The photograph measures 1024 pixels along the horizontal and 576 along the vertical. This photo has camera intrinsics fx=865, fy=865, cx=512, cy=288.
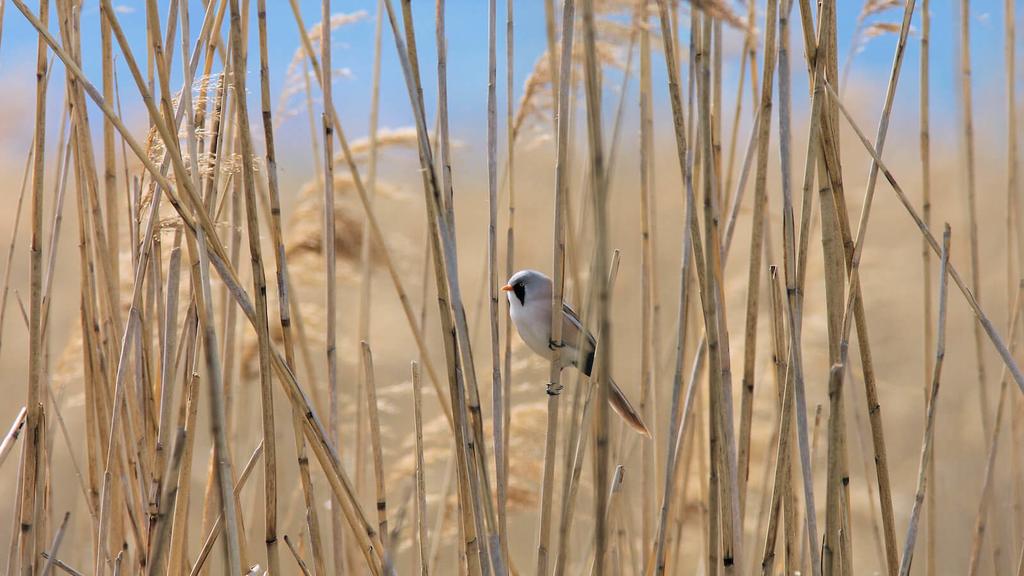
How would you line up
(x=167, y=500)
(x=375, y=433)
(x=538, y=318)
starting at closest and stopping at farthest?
1. (x=167, y=500)
2. (x=375, y=433)
3. (x=538, y=318)

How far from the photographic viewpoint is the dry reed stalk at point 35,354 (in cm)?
106

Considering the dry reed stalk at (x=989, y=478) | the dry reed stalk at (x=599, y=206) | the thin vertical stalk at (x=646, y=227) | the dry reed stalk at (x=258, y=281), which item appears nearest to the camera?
the dry reed stalk at (x=599, y=206)

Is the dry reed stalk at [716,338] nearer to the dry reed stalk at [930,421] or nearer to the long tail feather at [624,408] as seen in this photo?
the dry reed stalk at [930,421]

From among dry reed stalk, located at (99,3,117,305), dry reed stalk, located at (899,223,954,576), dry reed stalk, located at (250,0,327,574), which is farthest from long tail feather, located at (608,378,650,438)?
dry reed stalk, located at (99,3,117,305)

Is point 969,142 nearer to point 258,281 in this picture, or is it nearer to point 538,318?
point 538,318

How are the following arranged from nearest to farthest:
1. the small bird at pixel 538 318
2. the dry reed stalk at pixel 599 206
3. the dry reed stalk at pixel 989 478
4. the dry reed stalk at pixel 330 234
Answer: the dry reed stalk at pixel 599 206 < the dry reed stalk at pixel 330 234 < the dry reed stalk at pixel 989 478 < the small bird at pixel 538 318

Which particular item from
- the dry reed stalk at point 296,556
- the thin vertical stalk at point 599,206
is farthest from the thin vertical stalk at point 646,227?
the thin vertical stalk at point 599,206

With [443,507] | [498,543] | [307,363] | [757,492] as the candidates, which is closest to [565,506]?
[498,543]

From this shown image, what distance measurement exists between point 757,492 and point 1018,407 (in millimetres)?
1802

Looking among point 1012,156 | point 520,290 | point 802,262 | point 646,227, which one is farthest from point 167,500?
point 1012,156

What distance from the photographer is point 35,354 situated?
41.6 inches

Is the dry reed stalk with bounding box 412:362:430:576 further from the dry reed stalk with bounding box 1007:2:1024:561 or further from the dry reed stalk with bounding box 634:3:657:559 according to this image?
the dry reed stalk with bounding box 1007:2:1024:561

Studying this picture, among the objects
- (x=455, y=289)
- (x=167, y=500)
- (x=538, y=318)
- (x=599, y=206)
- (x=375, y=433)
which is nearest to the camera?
Result: (x=599, y=206)

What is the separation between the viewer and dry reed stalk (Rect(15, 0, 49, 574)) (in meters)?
1.06
